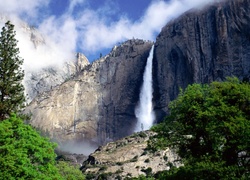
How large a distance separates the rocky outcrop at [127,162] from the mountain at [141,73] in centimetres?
2623

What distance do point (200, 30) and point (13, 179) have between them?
99111 millimetres

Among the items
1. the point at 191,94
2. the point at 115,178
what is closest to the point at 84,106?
the point at 115,178

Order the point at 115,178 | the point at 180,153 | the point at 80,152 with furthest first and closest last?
the point at 80,152 < the point at 115,178 < the point at 180,153

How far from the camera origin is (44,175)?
24.5 m

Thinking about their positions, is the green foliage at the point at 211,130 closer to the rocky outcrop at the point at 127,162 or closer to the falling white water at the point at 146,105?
the rocky outcrop at the point at 127,162

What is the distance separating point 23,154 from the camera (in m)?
23.8

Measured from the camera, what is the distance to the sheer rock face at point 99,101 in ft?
451

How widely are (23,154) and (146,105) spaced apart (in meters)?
105

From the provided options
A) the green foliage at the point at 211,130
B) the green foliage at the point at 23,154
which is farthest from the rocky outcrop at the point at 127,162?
the green foliage at the point at 23,154

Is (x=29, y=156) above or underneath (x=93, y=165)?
underneath

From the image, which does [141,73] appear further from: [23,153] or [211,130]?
[23,153]

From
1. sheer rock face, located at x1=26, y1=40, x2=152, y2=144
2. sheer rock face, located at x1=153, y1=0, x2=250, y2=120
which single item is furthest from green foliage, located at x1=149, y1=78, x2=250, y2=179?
sheer rock face, located at x1=26, y1=40, x2=152, y2=144

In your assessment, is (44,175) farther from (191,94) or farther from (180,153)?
(191,94)

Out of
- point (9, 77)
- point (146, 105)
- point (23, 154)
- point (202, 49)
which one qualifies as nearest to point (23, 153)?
point (23, 154)
